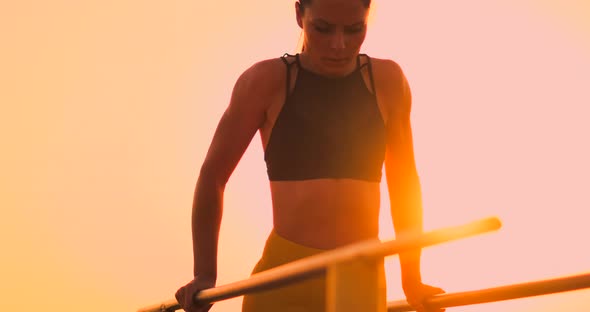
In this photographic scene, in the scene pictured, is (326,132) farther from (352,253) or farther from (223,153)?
(352,253)

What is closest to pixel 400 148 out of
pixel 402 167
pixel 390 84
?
pixel 402 167

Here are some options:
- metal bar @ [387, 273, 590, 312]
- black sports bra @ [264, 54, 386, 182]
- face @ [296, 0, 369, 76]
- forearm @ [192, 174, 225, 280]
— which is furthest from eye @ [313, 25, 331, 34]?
metal bar @ [387, 273, 590, 312]

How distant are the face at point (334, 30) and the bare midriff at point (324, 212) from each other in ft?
0.95

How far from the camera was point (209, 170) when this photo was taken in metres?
2.07

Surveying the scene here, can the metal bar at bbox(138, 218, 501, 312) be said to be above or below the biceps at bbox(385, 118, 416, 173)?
below

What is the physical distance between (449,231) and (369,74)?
50.8 inches

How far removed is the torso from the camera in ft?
6.51

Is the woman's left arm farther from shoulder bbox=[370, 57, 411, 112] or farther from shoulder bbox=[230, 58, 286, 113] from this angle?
shoulder bbox=[230, 58, 286, 113]

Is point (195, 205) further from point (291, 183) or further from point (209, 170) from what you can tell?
point (291, 183)

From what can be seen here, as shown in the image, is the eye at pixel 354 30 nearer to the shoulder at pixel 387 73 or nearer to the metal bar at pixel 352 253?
the shoulder at pixel 387 73

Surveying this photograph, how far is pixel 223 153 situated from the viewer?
2.05 m

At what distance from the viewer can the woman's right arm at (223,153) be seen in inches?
79.0

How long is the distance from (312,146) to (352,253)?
1022 mm

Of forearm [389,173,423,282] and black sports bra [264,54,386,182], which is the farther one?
forearm [389,173,423,282]
